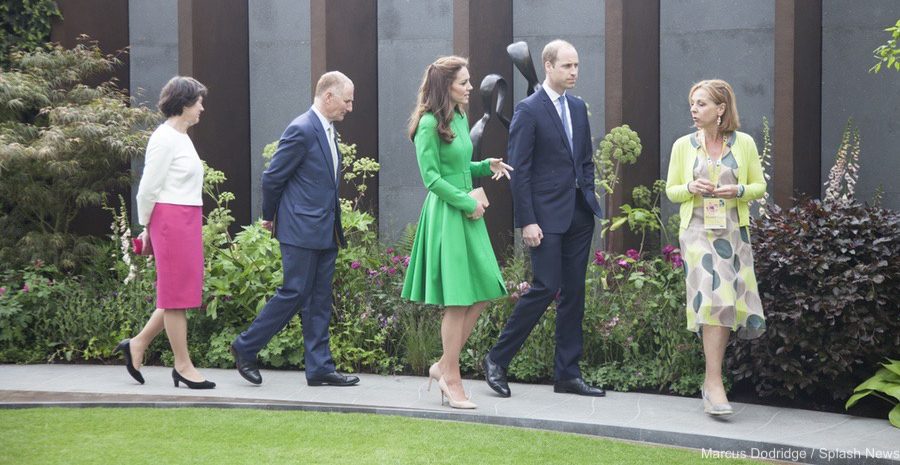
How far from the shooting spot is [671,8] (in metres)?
10.6

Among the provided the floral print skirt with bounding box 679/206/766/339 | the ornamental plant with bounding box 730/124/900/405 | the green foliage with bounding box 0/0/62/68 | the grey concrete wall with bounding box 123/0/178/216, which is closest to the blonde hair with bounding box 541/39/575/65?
the floral print skirt with bounding box 679/206/766/339

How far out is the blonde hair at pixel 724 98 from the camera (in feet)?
20.1

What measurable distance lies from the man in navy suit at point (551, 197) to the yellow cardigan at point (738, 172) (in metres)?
0.68

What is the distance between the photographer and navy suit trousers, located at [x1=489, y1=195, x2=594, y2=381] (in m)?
6.68

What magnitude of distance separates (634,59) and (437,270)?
432cm

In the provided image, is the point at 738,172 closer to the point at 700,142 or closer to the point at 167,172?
the point at 700,142

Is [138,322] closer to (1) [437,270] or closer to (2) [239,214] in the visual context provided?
Result: (2) [239,214]

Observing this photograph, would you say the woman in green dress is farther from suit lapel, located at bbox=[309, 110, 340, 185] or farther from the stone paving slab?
suit lapel, located at bbox=[309, 110, 340, 185]

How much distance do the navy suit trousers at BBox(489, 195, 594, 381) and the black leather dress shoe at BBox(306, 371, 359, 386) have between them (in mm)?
1050

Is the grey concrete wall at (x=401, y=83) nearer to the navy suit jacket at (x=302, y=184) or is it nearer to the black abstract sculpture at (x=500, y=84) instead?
the black abstract sculpture at (x=500, y=84)

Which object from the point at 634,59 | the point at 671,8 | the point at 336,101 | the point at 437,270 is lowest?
the point at 437,270

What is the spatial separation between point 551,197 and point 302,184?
1.68m

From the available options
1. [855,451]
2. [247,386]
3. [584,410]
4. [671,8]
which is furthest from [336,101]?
[671,8]

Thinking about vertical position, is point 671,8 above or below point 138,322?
above
